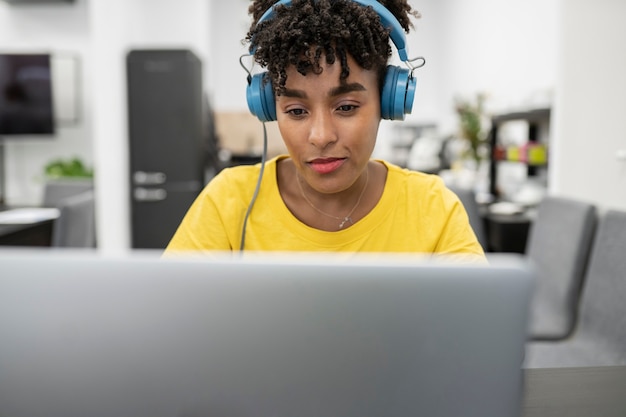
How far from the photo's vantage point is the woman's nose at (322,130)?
0.88 metres

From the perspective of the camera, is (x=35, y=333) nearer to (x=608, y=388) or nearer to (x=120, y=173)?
(x=608, y=388)

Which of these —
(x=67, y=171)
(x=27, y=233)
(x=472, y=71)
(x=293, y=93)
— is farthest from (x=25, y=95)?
(x=472, y=71)

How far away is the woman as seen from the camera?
2.86 feet

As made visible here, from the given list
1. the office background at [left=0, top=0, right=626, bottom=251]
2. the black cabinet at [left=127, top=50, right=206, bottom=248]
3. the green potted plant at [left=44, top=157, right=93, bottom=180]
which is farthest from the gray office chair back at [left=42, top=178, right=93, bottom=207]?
the green potted plant at [left=44, top=157, right=93, bottom=180]

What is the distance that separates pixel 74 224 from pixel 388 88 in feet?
5.53

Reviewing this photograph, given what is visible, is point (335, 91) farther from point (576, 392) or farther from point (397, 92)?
point (576, 392)

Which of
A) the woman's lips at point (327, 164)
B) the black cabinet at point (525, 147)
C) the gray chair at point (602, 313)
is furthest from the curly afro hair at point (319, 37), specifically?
the black cabinet at point (525, 147)

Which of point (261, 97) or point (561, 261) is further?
point (561, 261)

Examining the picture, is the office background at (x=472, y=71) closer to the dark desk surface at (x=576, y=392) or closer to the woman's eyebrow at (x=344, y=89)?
the woman's eyebrow at (x=344, y=89)

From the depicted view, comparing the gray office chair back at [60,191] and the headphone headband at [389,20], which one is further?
the gray office chair back at [60,191]

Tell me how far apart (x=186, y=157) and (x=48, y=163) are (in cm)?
190

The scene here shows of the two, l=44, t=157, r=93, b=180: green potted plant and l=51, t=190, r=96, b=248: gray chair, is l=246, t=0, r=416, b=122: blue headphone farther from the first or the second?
l=44, t=157, r=93, b=180: green potted plant

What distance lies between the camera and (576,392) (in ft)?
2.27

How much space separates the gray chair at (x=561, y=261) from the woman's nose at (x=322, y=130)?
111 centimetres
